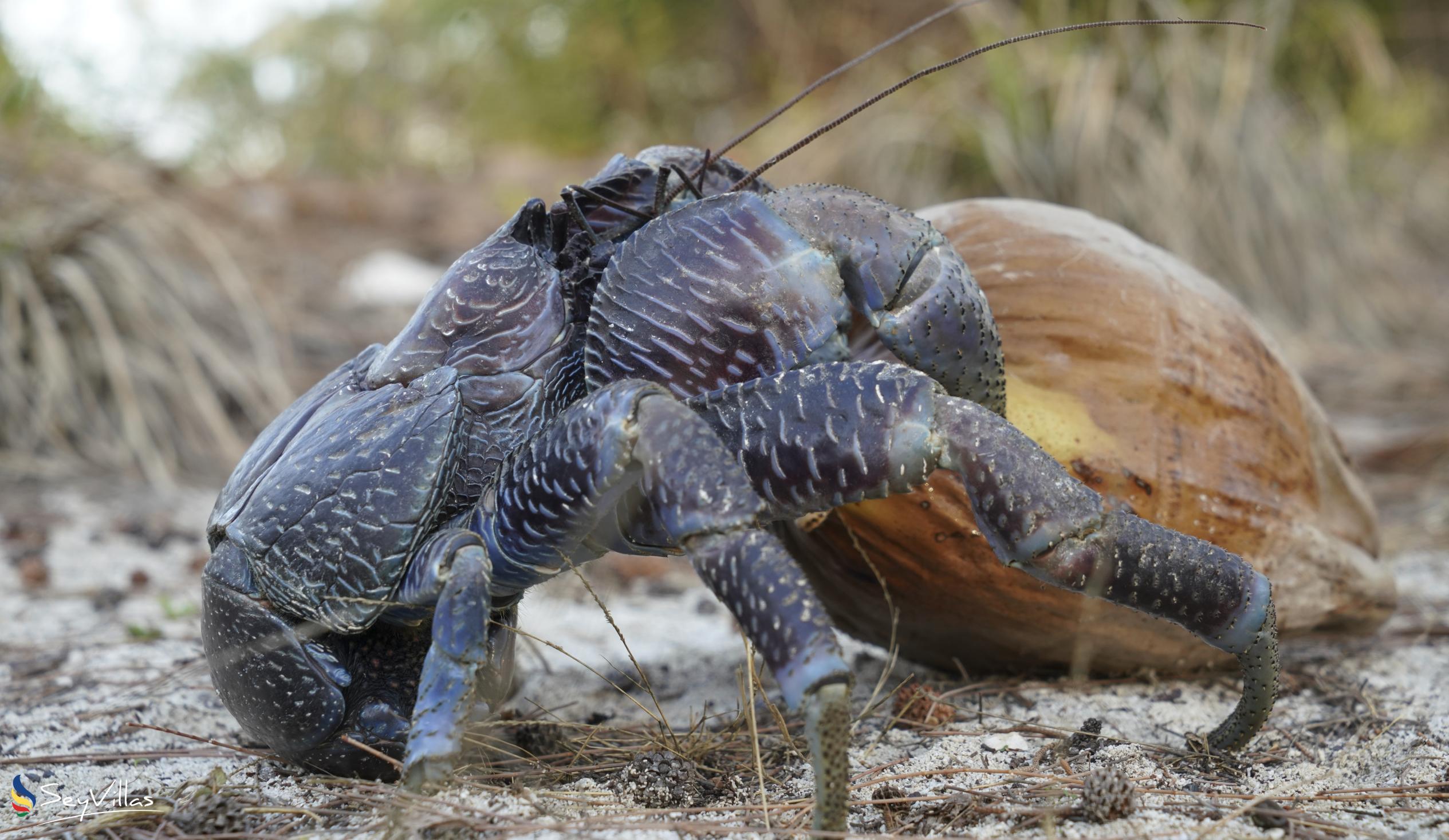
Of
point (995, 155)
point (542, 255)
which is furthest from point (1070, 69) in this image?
point (542, 255)

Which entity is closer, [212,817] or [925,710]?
[212,817]

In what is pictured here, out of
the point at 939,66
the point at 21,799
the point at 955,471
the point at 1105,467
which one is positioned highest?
the point at 939,66

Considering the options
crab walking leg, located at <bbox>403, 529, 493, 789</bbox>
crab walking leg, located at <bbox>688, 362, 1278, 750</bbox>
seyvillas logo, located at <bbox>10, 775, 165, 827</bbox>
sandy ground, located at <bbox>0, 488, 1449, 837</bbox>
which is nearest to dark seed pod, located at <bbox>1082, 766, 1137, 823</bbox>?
sandy ground, located at <bbox>0, 488, 1449, 837</bbox>

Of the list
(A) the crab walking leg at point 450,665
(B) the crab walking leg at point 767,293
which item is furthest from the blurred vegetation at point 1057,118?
(A) the crab walking leg at point 450,665

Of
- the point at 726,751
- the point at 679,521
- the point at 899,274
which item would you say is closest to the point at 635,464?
the point at 679,521

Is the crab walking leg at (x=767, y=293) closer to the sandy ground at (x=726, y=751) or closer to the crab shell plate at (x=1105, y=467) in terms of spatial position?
the crab shell plate at (x=1105, y=467)

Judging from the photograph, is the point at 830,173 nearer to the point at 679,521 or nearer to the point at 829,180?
the point at 829,180
